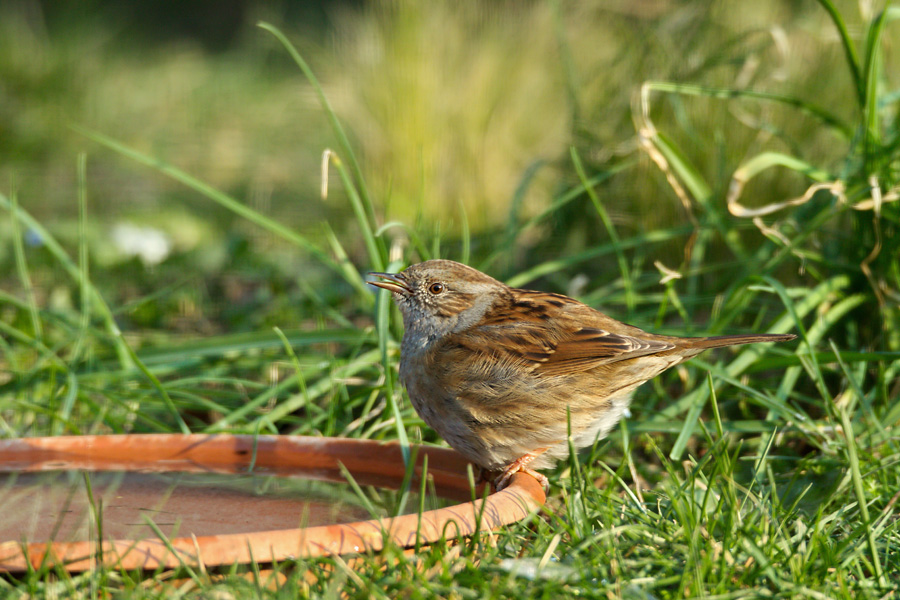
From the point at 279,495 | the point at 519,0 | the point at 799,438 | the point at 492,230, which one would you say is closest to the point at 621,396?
the point at 799,438

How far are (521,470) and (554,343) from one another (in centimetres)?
44

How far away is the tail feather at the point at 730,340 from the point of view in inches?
118

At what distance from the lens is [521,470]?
10.0 ft

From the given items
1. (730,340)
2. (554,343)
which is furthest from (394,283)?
(730,340)

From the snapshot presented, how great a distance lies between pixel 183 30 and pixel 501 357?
1599 cm

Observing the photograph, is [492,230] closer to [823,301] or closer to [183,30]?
[823,301]

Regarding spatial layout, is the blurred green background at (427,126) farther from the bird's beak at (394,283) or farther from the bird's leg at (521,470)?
the bird's leg at (521,470)

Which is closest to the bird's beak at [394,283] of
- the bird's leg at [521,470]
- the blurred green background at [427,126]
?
the blurred green background at [427,126]

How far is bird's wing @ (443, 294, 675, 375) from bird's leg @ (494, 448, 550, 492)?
0.90ft

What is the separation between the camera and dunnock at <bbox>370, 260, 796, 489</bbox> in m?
2.97

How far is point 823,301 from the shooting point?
376 cm

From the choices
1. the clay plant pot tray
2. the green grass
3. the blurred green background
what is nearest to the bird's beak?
the green grass

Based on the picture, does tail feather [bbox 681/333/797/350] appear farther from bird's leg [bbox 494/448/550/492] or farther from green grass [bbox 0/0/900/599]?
bird's leg [bbox 494/448/550/492]

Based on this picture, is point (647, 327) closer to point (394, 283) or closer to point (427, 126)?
point (394, 283)
